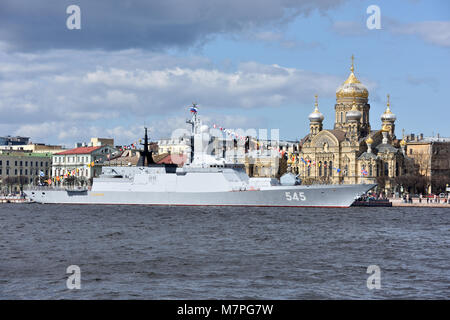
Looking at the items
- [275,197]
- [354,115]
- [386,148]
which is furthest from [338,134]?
[275,197]

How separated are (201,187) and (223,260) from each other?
136 feet

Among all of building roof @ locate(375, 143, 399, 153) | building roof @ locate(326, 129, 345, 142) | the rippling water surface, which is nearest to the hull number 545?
the rippling water surface

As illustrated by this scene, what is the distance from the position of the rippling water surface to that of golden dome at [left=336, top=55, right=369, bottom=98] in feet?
239

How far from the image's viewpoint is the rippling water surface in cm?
1834

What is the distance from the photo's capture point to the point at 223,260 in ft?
80.1

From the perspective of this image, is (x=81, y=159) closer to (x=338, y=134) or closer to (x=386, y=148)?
(x=338, y=134)

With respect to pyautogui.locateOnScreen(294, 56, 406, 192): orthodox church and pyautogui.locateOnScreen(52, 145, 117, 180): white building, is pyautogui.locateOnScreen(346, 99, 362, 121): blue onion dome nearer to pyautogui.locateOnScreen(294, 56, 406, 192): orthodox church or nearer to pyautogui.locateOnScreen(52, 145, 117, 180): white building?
pyautogui.locateOnScreen(294, 56, 406, 192): orthodox church

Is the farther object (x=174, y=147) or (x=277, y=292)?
(x=174, y=147)
